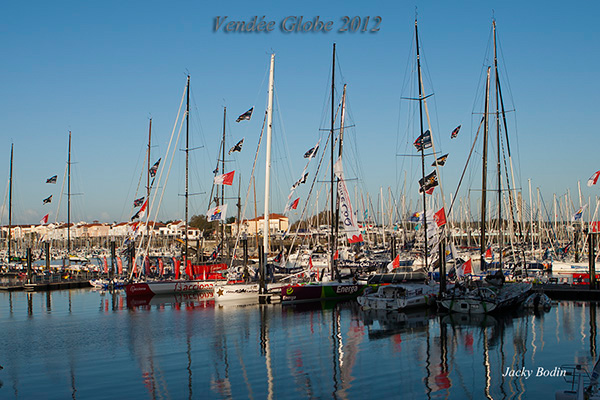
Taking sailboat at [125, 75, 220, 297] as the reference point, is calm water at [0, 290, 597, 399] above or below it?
below

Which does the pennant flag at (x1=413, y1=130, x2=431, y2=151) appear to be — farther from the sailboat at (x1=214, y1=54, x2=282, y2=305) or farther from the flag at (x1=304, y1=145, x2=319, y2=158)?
the sailboat at (x1=214, y1=54, x2=282, y2=305)

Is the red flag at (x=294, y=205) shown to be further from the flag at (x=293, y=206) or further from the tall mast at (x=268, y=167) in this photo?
the tall mast at (x=268, y=167)

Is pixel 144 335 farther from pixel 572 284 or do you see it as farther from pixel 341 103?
pixel 572 284

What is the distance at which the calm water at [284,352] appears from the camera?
1955 cm

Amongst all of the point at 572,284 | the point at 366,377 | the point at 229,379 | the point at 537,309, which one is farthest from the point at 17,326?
the point at 572,284

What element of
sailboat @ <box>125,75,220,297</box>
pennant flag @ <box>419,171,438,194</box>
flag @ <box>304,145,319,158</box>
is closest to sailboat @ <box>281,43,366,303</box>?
flag @ <box>304,145,319,158</box>

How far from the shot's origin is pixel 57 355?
25234 millimetres

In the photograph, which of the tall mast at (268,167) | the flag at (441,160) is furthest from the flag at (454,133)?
the tall mast at (268,167)

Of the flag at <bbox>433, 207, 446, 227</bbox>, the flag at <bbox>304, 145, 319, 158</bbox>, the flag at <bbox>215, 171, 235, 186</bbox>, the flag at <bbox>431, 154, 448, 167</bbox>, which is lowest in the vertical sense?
the flag at <bbox>433, 207, 446, 227</bbox>

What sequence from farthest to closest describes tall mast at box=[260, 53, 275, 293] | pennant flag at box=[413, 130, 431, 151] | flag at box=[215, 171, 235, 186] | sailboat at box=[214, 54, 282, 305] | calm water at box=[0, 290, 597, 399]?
flag at box=[215, 171, 235, 186]
sailboat at box=[214, 54, 282, 305]
pennant flag at box=[413, 130, 431, 151]
tall mast at box=[260, 53, 275, 293]
calm water at box=[0, 290, 597, 399]

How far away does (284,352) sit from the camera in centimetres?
2528

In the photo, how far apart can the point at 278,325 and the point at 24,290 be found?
115 feet

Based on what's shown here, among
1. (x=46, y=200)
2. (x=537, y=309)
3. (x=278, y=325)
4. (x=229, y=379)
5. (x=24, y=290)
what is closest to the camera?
(x=229, y=379)

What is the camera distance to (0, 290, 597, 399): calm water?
19.5 metres
